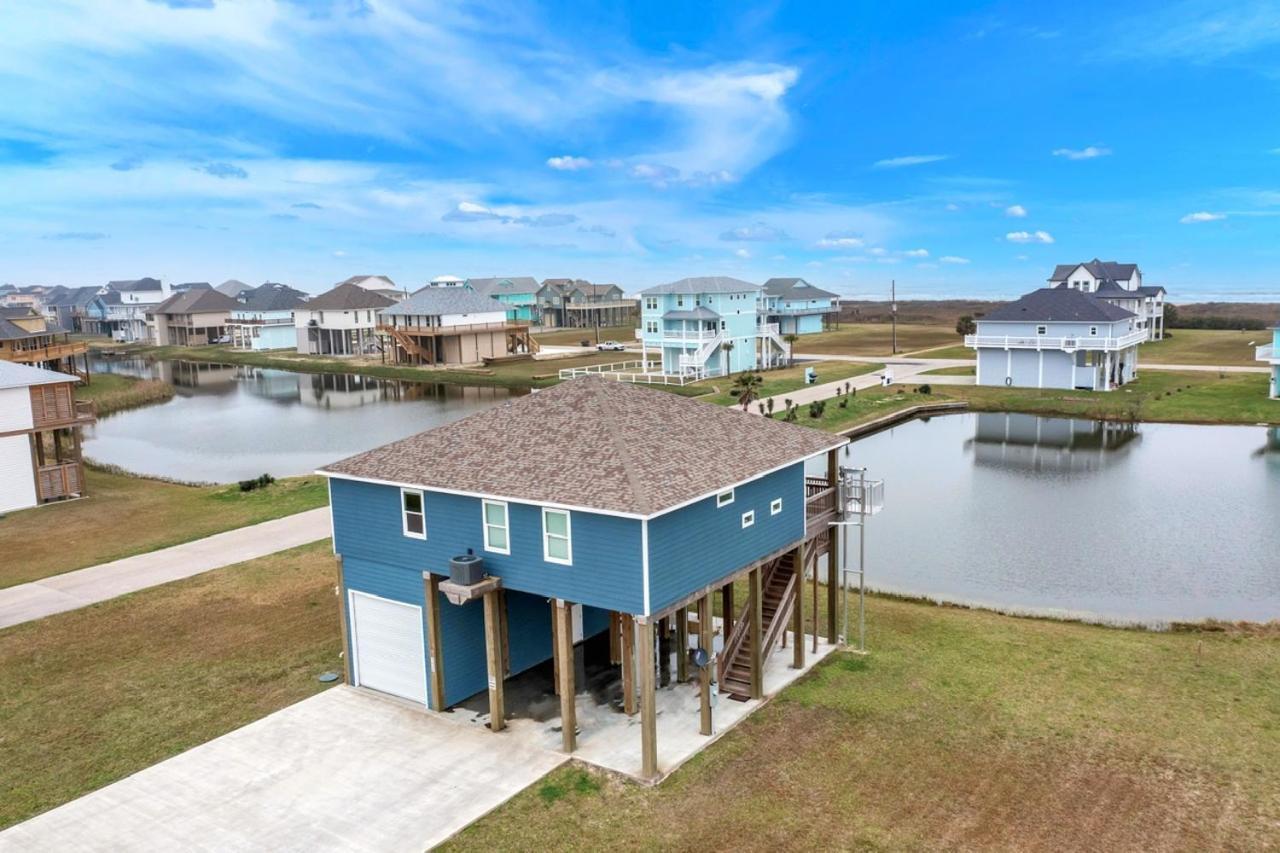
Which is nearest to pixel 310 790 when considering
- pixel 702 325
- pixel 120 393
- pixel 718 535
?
pixel 718 535

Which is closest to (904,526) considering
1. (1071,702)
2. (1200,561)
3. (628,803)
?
(1200,561)

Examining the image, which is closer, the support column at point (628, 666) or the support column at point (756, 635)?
the support column at point (628, 666)

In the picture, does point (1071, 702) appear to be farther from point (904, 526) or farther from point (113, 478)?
point (113, 478)

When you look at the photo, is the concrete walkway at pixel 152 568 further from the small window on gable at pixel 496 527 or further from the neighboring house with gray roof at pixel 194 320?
the neighboring house with gray roof at pixel 194 320

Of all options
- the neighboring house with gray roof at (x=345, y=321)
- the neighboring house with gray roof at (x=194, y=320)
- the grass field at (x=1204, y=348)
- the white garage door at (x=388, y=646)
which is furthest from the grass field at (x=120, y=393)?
the grass field at (x=1204, y=348)

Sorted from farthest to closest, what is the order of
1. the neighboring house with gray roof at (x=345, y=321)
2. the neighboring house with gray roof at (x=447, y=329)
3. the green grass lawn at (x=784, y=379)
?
the neighboring house with gray roof at (x=345, y=321), the neighboring house with gray roof at (x=447, y=329), the green grass lawn at (x=784, y=379)

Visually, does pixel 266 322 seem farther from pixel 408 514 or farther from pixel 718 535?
pixel 718 535
